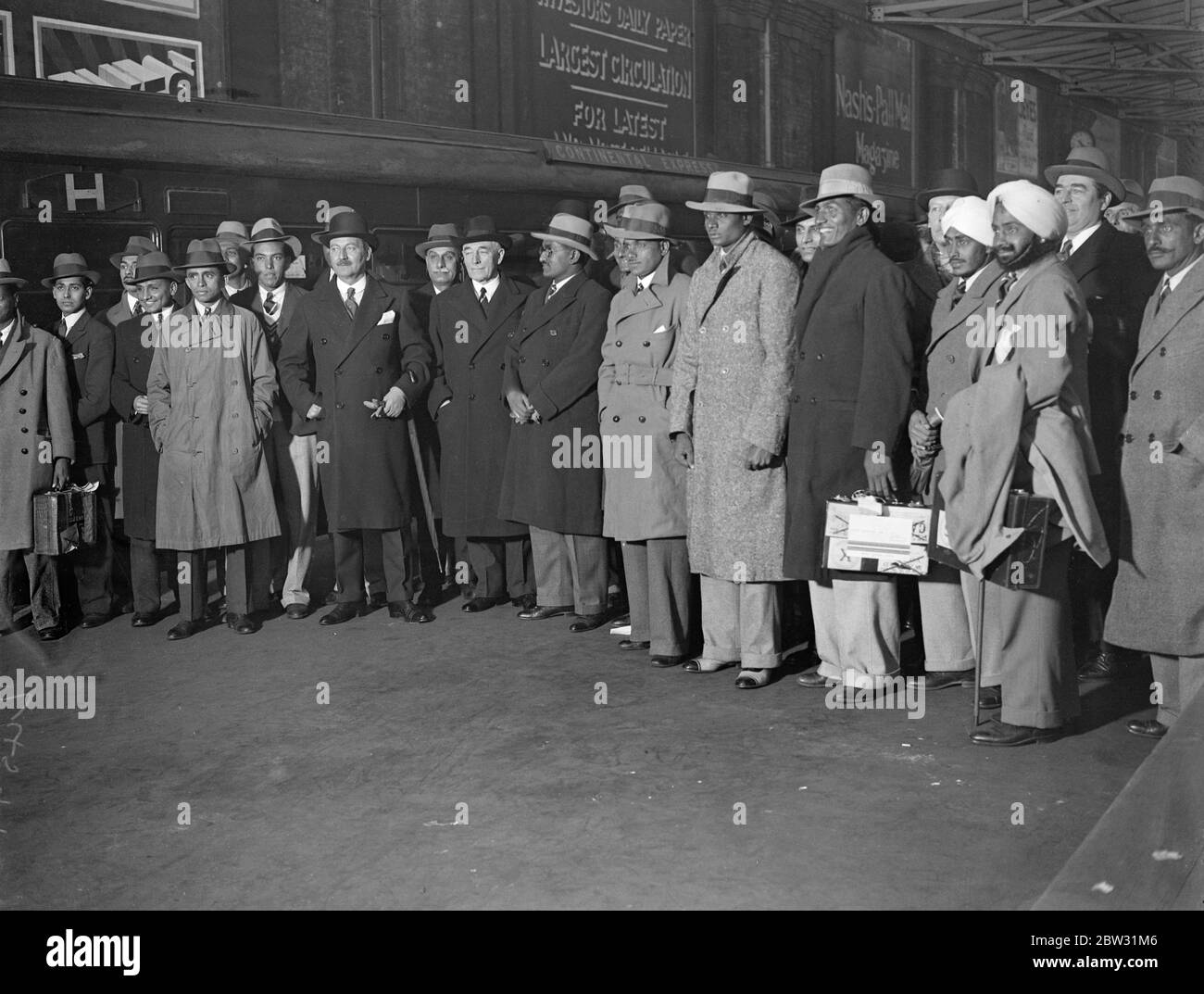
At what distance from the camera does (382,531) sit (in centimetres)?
743

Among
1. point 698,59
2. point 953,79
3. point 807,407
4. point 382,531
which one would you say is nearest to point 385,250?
point 382,531

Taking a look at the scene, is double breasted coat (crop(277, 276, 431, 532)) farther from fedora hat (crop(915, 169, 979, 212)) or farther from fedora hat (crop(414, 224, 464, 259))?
fedora hat (crop(915, 169, 979, 212))

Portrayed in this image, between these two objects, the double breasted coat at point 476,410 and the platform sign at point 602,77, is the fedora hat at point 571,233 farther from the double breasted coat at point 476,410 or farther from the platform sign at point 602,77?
the platform sign at point 602,77

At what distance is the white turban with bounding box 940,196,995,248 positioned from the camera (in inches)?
208

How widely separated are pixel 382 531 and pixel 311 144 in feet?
8.52

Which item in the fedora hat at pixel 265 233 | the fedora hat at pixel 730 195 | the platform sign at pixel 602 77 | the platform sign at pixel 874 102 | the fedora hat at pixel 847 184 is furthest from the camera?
the platform sign at pixel 874 102

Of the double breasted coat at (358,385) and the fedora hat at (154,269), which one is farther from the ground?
the fedora hat at (154,269)

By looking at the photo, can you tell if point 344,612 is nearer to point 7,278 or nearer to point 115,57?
point 7,278

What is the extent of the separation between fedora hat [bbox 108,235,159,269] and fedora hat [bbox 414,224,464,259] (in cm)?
153

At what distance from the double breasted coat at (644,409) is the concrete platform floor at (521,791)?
0.67 meters

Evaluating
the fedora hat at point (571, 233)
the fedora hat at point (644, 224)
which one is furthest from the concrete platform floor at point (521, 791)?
the fedora hat at point (571, 233)

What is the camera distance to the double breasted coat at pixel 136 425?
24.4 feet

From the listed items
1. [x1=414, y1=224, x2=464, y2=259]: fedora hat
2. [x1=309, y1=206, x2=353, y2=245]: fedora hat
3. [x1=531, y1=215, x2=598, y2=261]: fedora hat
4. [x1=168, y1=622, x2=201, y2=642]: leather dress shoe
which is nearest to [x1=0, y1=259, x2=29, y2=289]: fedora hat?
[x1=309, y1=206, x2=353, y2=245]: fedora hat
